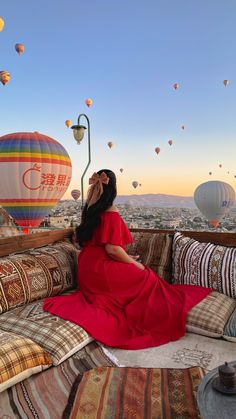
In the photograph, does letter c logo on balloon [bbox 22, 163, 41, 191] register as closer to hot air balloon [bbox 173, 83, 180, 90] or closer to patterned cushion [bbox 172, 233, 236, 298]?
patterned cushion [bbox 172, 233, 236, 298]

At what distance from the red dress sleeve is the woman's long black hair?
0.12 ft

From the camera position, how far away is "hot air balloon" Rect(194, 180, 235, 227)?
44.6ft

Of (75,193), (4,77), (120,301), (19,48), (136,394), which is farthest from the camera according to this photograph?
(75,193)

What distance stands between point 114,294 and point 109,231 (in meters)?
0.45

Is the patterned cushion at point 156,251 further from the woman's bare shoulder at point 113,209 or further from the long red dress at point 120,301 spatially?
the woman's bare shoulder at point 113,209

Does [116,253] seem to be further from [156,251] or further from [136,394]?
[136,394]

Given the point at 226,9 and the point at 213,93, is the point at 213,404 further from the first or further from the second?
the point at 213,93

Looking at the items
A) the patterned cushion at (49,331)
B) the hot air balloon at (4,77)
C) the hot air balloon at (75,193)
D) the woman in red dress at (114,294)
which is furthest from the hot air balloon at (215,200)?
the patterned cushion at (49,331)

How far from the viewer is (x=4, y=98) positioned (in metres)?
13.7

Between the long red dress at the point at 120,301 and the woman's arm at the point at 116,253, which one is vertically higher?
the woman's arm at the point at 116,253

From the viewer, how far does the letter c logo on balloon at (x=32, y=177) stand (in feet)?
24.3

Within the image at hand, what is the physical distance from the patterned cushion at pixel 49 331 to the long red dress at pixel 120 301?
0.08 meters

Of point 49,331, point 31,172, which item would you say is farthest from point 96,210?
point 31,172

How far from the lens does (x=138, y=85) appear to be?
49.3 feet
